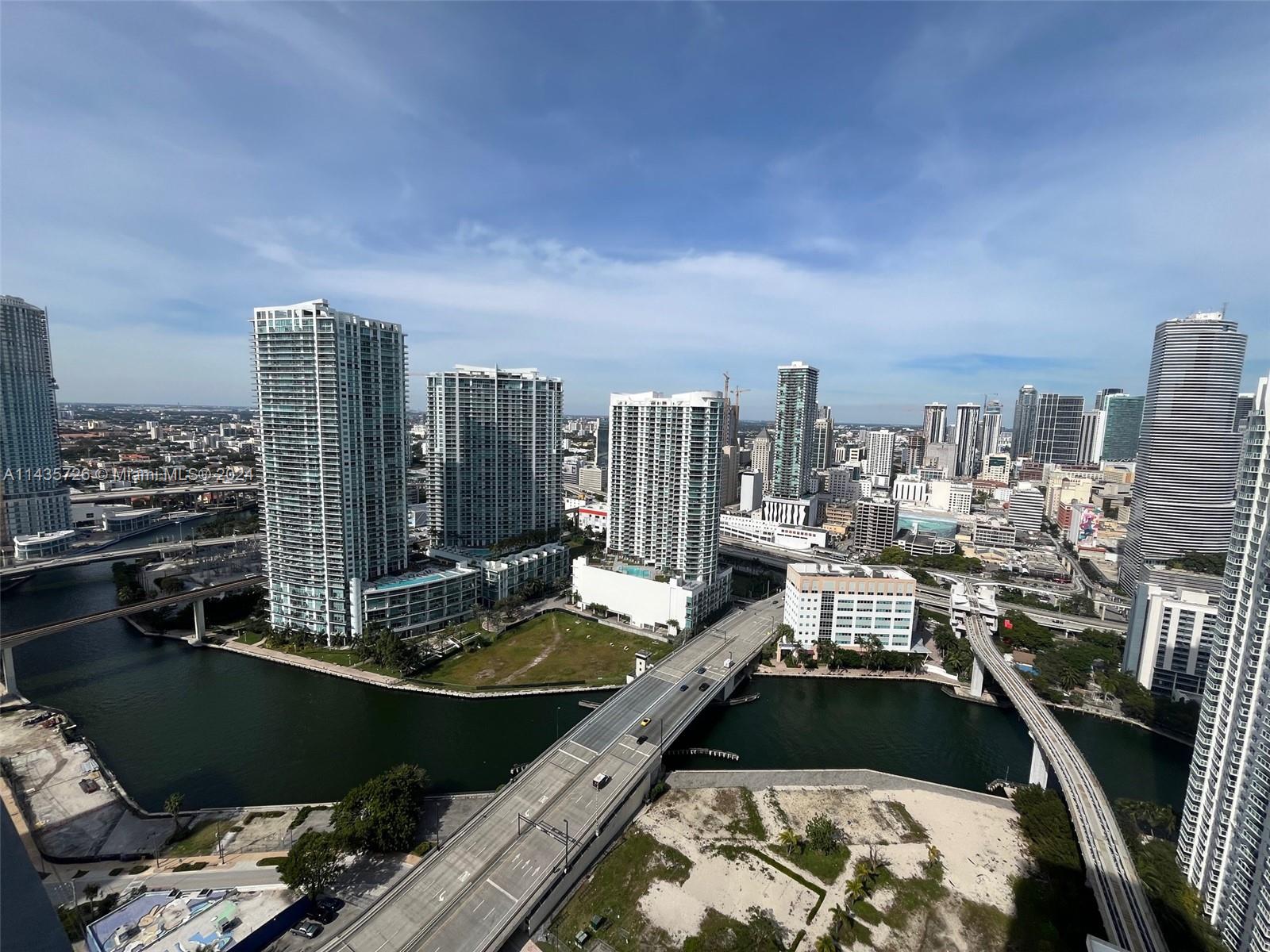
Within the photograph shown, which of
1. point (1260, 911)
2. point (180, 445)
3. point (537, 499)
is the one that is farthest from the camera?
point (180, 445)

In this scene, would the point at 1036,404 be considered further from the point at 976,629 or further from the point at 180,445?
the point at 180,445

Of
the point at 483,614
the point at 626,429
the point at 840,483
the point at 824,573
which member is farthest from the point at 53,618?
the point at 840,483

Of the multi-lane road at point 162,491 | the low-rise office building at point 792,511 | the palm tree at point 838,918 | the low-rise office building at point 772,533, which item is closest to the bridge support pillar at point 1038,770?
the palm tree at point 838,918

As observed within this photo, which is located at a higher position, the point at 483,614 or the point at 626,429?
the point at 626,429

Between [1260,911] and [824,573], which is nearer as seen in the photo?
[1260,911]

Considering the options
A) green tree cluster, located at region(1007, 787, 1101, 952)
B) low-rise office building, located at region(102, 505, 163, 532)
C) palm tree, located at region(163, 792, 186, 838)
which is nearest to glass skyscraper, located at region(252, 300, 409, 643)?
palm tree, located at region(163, 792, 186, 838)
